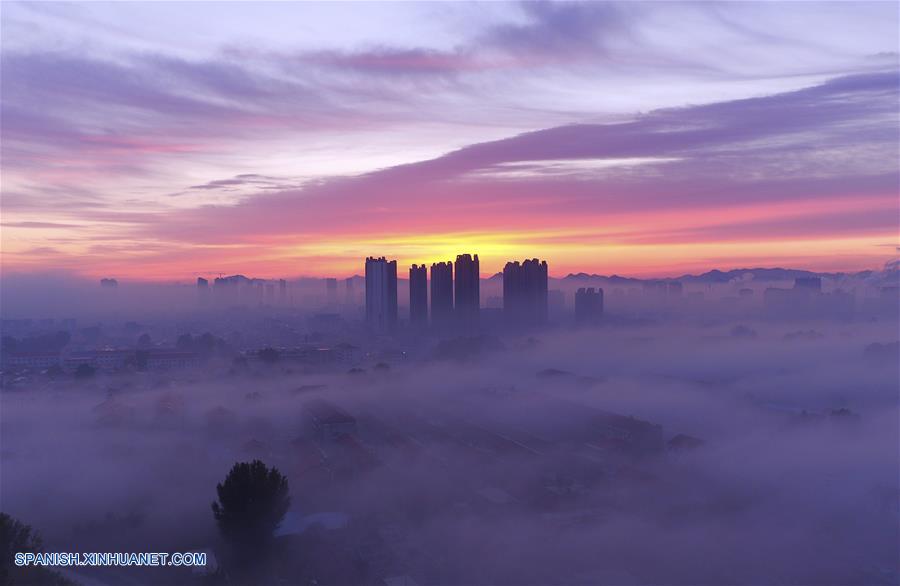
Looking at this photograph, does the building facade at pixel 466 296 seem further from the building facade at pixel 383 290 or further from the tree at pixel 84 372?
the tree at pixel 84 372

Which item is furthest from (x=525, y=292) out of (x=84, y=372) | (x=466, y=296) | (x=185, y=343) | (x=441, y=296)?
(x=84, y=372)

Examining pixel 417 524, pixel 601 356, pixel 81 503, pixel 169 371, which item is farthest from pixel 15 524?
pixel 601 356

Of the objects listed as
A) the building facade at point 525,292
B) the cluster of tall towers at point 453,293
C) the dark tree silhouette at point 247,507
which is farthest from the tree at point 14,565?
the building facade at point 525,292

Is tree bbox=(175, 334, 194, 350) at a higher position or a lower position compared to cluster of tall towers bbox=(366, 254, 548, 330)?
lower

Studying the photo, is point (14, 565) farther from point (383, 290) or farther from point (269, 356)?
point (383, 290)

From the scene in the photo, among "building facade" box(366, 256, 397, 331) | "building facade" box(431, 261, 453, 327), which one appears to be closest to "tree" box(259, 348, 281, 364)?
"building facade" box(366, 256, 397, 331)

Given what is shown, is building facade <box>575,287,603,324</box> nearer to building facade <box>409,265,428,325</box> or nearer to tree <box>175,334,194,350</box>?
building facade <box>409,265,428,325</box>
